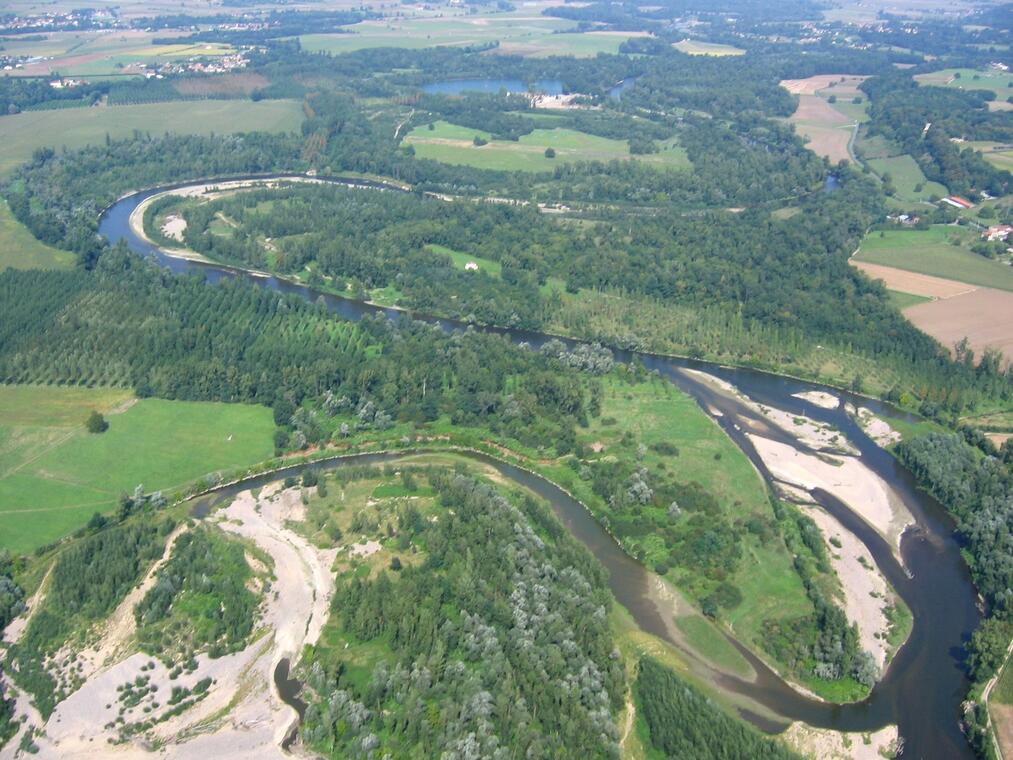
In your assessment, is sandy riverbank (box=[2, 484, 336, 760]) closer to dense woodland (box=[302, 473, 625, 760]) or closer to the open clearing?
dense woodland (box=[302, 473, 625, 760])

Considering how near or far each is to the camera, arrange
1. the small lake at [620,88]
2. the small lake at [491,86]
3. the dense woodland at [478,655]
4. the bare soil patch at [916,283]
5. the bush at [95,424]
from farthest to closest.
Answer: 1. the small lake at [491,86]
2. the small lake at [620,88]
3. the bare soil patch at [916,283]
4. the bush at [95,424]
5. the dense woodland at [478,655]

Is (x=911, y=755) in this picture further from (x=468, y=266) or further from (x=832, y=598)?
(x=468, y=266)

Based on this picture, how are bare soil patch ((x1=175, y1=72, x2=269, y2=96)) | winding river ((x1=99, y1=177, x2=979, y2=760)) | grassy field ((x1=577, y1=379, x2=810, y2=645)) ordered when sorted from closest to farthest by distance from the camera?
winding river ((x1=99, y1=177, x2=979, y2=760))
grassy field ((x1=577, y1=379, x2=810, y2=645))
bare soil patch ((x1=175, y1=72, x2=269, y2=96))

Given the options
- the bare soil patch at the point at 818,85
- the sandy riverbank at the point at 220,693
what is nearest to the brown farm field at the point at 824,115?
the bare soil patch at the point at 818,85

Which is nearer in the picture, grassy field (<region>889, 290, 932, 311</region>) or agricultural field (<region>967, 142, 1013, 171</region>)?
grassy field (<region>889, 290, 932, 311</region>)

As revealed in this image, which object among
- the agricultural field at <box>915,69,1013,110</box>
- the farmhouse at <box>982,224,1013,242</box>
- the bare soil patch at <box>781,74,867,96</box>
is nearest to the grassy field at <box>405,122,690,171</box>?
the farmhouse at <box>982,224,1013,242</box>

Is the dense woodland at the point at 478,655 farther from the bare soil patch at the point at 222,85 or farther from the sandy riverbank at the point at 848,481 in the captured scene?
the bare soil patch at the point at 222,85
